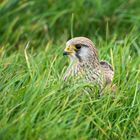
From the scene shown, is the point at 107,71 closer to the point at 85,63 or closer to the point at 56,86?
the point at 85,63

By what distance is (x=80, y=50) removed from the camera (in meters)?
6.30

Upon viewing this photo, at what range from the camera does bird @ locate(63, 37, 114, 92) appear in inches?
244

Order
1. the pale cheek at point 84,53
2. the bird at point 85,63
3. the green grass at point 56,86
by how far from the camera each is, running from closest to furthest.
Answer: the green grass at point 56,86 < the bird at point 85,63 < the pale cheek at point 84,53

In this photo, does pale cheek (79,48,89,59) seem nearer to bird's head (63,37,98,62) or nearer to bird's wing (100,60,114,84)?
bird's head (63,37,98,62)

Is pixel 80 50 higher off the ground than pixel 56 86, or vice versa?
pixel 56 86

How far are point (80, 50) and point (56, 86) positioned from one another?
660 millimetres

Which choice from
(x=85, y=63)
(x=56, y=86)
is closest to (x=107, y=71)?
(x=85, y=63)

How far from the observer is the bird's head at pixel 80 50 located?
627 cm

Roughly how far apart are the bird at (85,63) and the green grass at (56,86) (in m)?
0.13

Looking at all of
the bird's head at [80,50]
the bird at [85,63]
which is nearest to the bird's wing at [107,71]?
the bird at [85,63]

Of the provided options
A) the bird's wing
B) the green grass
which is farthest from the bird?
the green grass

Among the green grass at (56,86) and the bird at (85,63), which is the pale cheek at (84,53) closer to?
the bird at (85,63)

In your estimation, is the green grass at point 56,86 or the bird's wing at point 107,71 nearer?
the green grass at point 56,86

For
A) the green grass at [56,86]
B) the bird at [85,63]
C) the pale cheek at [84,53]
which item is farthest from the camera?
the pale cheek at [84,53]
